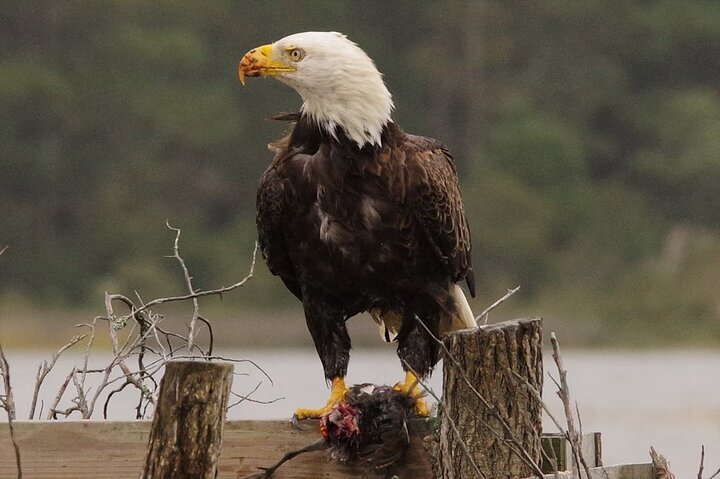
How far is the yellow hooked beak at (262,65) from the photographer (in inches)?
251

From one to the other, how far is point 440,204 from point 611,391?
14.0 m

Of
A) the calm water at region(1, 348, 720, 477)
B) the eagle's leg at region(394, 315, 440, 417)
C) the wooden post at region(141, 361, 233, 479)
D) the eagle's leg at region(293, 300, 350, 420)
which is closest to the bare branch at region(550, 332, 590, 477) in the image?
the wooden post at region(141, 361, 233, 479)

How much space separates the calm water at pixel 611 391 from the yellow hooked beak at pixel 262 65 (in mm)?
6395

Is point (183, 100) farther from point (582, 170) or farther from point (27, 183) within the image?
point (582, 170)

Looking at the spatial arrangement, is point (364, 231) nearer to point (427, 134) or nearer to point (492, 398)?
point (492, 398)

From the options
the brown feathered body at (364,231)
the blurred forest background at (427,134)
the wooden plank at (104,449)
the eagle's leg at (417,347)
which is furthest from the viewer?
the blurred forest background at (427,134)

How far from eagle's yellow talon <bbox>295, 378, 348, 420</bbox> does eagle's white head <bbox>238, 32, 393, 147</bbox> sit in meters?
0.80

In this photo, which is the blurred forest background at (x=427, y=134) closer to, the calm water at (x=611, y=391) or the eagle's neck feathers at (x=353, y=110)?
the calm water at (x=611, y=391)

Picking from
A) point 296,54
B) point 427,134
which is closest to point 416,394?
point 296,54

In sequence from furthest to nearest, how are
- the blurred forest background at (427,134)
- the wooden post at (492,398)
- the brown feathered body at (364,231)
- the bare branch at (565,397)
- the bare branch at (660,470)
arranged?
the blurred forest background at (427,134)
the brown feathered body at (364,231)
the wooden post at (492,398)
the bare branch at (660,470)
the bare branch at (565,397)

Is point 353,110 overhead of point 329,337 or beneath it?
overhead

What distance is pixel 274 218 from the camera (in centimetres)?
645

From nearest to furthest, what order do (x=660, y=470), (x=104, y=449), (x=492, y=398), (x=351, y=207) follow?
(x=660, y=470)
(x=492, y=398)
(x=104, y=449)
(x=351, y=207)

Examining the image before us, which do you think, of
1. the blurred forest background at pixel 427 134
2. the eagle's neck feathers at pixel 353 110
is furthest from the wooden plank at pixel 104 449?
the blurred forest background at pixel 427 134
